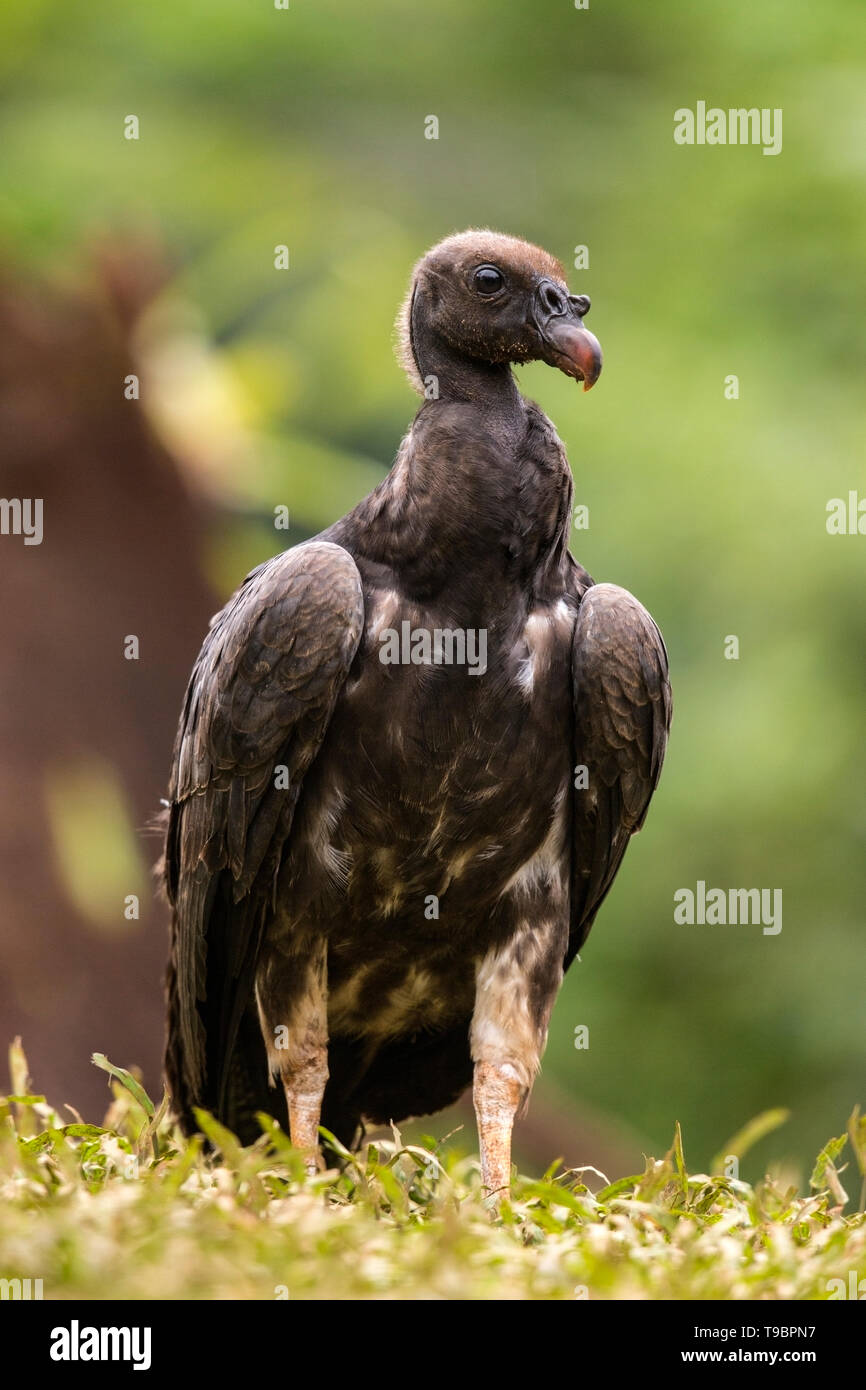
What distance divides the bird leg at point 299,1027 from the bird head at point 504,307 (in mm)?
2188

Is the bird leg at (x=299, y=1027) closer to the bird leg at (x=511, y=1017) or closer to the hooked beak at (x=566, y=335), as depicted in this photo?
the bird leg at (x=511, y=1017)

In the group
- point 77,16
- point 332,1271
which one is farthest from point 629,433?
point 332,1271

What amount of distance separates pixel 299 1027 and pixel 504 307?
2629 millimetres

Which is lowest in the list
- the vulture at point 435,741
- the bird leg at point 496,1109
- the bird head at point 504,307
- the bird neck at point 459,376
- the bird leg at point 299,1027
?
the bird leg at point 496,1109

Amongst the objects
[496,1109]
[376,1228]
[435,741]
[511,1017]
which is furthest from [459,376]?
[376,1228]

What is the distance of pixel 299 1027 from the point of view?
6.00 metres

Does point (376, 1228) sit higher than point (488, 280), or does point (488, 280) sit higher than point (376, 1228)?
point (488, 280)

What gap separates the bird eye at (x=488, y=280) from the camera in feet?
19.0

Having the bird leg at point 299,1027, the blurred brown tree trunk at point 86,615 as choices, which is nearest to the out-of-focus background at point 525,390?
the blurred brown tree trunk at point 86,615

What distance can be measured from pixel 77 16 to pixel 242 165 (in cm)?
178

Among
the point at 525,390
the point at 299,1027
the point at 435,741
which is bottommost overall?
the point at 299,1027

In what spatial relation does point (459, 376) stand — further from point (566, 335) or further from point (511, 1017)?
point (511, 1017)

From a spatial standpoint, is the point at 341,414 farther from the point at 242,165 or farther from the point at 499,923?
the point at 499,923

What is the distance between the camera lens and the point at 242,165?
12977 mm
